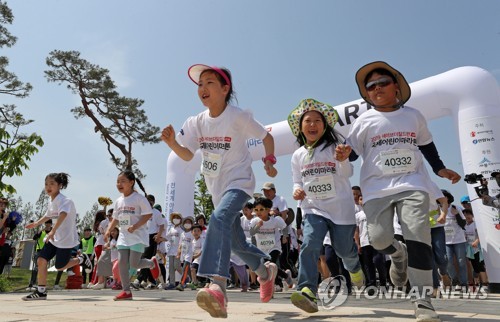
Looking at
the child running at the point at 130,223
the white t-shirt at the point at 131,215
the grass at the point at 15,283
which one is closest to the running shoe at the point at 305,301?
the child running at the point at 130,223

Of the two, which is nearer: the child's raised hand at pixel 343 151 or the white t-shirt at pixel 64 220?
the child's raised hand at pixel 343 151

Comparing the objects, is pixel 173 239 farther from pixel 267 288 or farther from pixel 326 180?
pixel 326 180

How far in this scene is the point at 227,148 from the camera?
3250 millimetres

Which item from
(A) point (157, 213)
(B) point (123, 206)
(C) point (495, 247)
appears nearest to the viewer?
(B) point (123, 206)

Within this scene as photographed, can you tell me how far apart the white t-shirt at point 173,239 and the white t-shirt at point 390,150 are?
7339 millimetres

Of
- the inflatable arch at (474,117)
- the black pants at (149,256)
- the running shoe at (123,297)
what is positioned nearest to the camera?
the running shoe at (123,297)

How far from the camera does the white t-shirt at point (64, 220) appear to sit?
576cm

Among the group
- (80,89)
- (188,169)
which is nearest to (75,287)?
(188,169)

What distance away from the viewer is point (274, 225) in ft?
24.6

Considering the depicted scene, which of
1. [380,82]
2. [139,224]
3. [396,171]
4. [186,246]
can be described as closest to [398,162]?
[396,171]

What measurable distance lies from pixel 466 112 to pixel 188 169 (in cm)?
682

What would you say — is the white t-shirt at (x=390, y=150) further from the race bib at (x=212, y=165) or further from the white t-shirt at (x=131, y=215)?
the white t-shirt at (x=131, y=215)

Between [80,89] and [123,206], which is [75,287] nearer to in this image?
[123,206]

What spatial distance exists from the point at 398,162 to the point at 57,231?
179 inches
